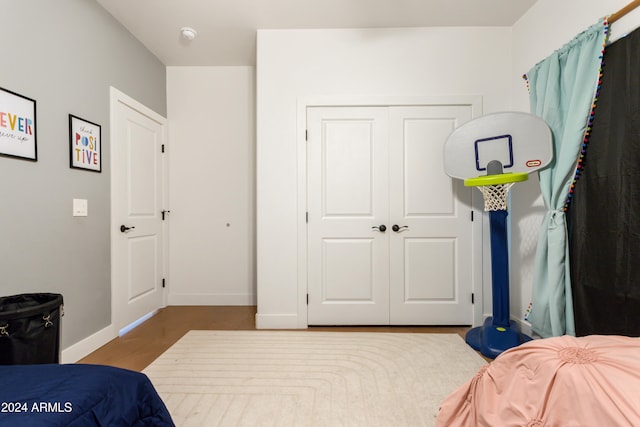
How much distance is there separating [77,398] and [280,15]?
112 inches

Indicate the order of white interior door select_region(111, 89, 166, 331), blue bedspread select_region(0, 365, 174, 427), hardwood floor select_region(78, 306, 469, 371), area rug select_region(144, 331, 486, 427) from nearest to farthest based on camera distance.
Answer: blue bedspread select_region(0, 365, 174, 427) < area rug select_region(144, 331, 486, 427) < hardwood floor select_region(78, 306, 469, 371) < white interior door select_region(111, 89, 166, 331)

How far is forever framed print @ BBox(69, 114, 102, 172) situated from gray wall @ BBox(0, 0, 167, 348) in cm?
5

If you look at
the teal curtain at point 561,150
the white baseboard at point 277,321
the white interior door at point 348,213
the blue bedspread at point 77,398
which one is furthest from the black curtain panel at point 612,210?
the blue bedspread at point 77,398

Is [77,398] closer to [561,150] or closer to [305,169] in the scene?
[305,169]

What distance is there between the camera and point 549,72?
213 cm

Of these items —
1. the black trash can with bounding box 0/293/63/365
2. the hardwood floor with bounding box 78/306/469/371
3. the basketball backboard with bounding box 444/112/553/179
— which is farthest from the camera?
the hardwood floor with bounding box 78/306/469/371

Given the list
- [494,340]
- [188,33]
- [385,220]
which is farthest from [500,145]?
[188,33]

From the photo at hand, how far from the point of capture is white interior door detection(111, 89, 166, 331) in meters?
2.62

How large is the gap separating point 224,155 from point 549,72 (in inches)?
121

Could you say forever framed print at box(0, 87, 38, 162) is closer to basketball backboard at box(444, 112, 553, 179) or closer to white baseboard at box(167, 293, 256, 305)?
white baseboard at box(167, 293, 256, 305)

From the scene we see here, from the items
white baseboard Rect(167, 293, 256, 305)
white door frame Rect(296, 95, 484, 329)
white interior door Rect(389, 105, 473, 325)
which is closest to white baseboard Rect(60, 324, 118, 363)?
white baseboard Rect(167, 293, 256, 305)

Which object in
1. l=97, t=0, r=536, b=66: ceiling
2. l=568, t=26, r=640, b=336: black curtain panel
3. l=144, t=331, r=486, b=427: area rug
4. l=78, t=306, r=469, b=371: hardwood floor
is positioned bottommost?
l=78, t=306, r=469, b=371: hardwood floor

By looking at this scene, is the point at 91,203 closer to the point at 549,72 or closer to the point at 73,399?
the point at 73,399

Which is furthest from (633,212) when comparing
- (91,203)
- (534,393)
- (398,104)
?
(91,203)
